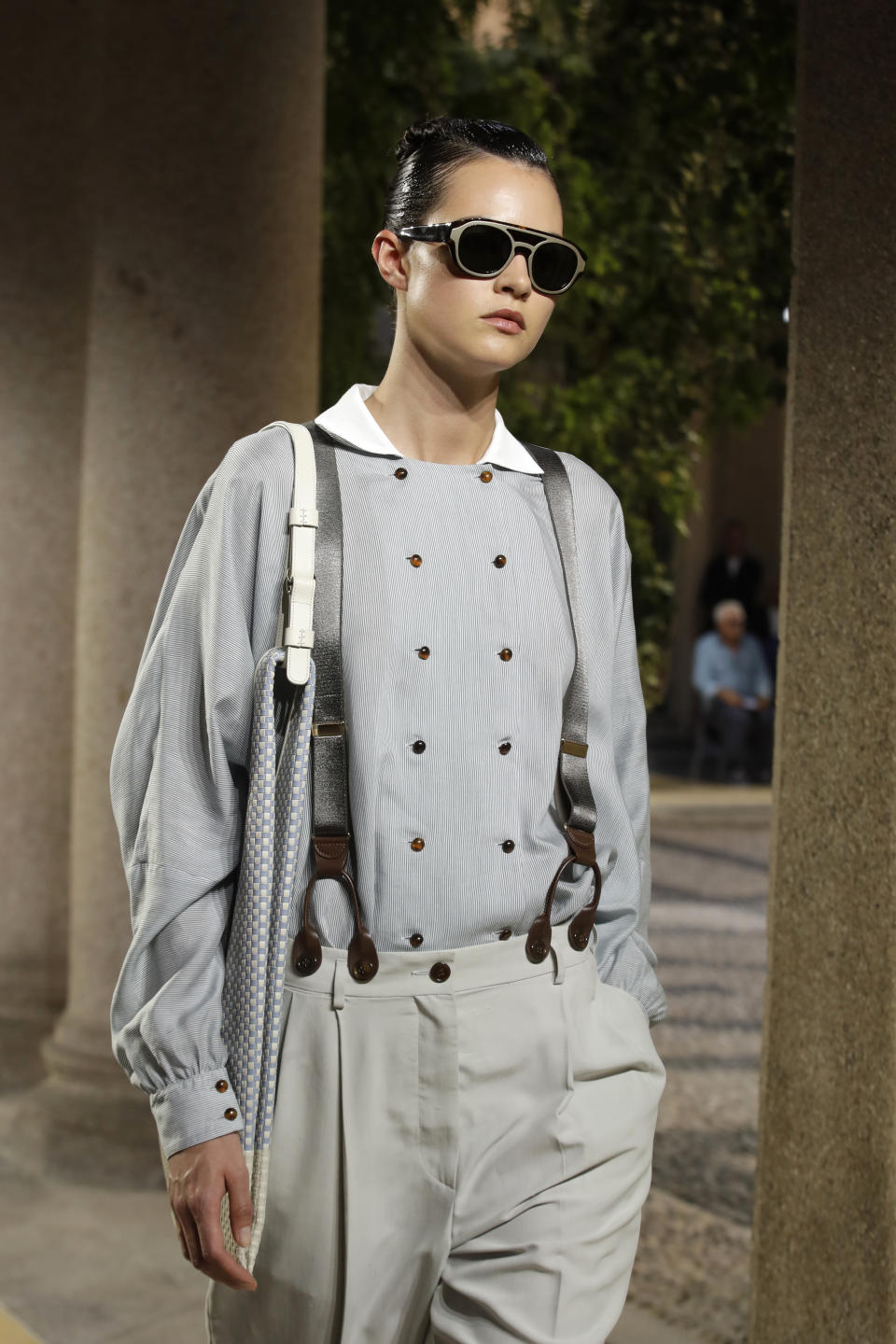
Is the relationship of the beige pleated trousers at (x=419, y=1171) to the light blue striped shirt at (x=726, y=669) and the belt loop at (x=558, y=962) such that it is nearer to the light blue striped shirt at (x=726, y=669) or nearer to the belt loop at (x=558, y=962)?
the belt loop at (x=558, y=962)

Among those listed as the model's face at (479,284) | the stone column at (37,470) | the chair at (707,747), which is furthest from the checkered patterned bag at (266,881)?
the chair at (707,747)

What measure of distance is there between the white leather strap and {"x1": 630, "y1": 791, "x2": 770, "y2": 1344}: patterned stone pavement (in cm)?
234

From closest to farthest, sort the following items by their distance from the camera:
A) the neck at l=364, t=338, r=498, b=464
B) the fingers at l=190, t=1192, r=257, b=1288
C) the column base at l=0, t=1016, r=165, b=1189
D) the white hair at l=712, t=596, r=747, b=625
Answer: the fingers at l=190, t=1192, r=257, b=1288
the neck at l=364, t=338, r=498, b=464
the column base at l=0, t=1016, r=165, b=1189
the white hair at l=712, t=596, r=747, b=625

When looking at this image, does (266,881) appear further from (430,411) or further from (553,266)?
(553,266)

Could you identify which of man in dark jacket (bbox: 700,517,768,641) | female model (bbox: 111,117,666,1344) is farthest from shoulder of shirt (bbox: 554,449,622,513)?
man in dark jacket (bbox: 700,517,768,641)

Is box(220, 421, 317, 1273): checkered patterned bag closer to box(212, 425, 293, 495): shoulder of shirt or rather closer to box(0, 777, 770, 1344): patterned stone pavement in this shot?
box(212, 425, 293, 495): shoulder of shirt

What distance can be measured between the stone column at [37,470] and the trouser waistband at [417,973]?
11.4 feet

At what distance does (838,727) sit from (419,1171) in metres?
1.08

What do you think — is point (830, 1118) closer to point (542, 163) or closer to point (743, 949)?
point (542, 163)

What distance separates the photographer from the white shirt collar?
169 centimetres

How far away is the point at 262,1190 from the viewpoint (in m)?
1.55

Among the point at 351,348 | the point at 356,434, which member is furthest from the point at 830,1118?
the point at 351,348

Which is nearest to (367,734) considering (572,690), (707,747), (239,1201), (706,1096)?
(572,690)

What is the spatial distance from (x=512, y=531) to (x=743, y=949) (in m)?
5.75
